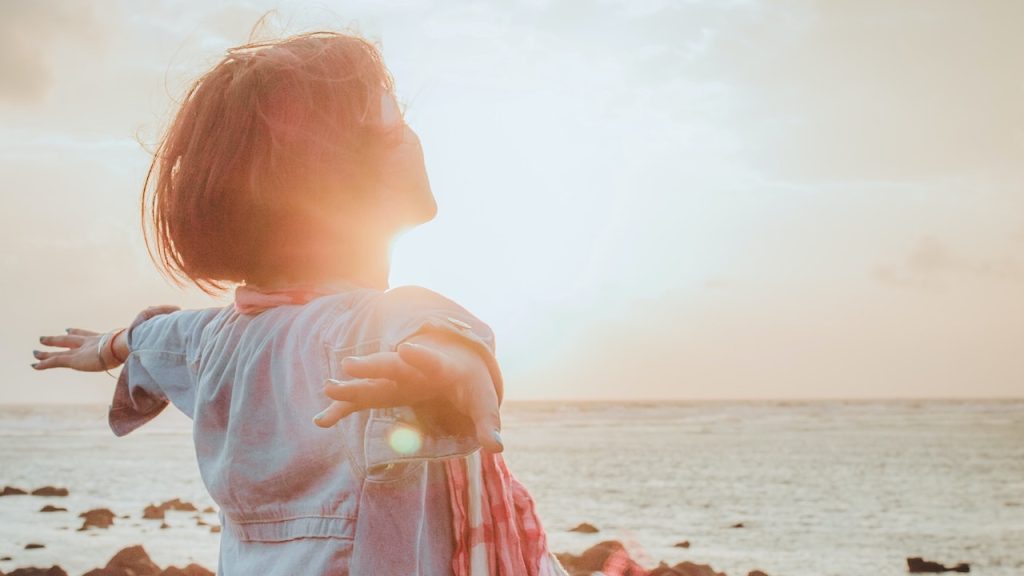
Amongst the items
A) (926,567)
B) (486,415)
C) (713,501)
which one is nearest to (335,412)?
(486,415)

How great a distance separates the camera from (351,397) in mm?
1109

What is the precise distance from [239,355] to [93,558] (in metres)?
7.74

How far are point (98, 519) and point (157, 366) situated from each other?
31.6 ft

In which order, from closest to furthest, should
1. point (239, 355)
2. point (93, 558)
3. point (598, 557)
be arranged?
point (239, 355), point (598, 557), point (93, 558)

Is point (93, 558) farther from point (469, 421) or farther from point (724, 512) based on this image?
point (469, 421)

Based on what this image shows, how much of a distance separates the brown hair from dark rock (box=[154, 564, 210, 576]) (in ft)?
19.8

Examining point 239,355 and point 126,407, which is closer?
point 239,355

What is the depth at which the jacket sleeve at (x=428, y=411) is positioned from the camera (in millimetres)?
1207

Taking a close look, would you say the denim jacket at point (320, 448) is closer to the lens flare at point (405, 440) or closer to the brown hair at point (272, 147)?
the lens flare at point (405, 440)

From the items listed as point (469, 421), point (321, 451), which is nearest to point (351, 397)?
point (469, 421)

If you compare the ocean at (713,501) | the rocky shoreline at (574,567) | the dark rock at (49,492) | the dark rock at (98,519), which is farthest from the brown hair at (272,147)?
the dark rock at (49,492)

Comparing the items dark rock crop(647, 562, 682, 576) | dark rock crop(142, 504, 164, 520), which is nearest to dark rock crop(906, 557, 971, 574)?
dark rock crop(647, 562, 682, 576)

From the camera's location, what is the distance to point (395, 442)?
4.13 feet

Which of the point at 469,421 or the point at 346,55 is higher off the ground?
the point at 346,55
